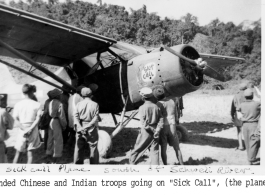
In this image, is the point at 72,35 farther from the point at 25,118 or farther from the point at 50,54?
the point at 25,118

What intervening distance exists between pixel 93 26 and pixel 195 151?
4123 cm

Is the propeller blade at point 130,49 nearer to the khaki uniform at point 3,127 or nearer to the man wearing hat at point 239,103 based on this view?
the man wearing hat at point 239,103

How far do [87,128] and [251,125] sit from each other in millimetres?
2990

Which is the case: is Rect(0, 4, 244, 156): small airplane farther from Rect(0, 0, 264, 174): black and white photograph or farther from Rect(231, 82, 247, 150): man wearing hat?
Rect(231, 82, 247, 150): man wearing hat

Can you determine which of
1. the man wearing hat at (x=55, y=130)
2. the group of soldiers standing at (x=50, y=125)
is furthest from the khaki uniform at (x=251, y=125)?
the man wearing hat at (x=55, y=130)

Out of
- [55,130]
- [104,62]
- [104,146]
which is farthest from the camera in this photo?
[104,62]

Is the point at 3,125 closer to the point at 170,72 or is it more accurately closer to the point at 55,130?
the point at 55,130

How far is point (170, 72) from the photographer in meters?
4.44

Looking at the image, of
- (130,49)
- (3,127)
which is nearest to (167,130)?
(130,49)

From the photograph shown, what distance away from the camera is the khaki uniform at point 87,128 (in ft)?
12.7

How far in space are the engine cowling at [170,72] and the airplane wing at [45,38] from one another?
111 cm

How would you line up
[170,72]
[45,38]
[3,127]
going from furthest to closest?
[45,38], [170,72], [3,127]

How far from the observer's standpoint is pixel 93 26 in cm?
4259

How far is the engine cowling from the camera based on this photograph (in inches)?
172
